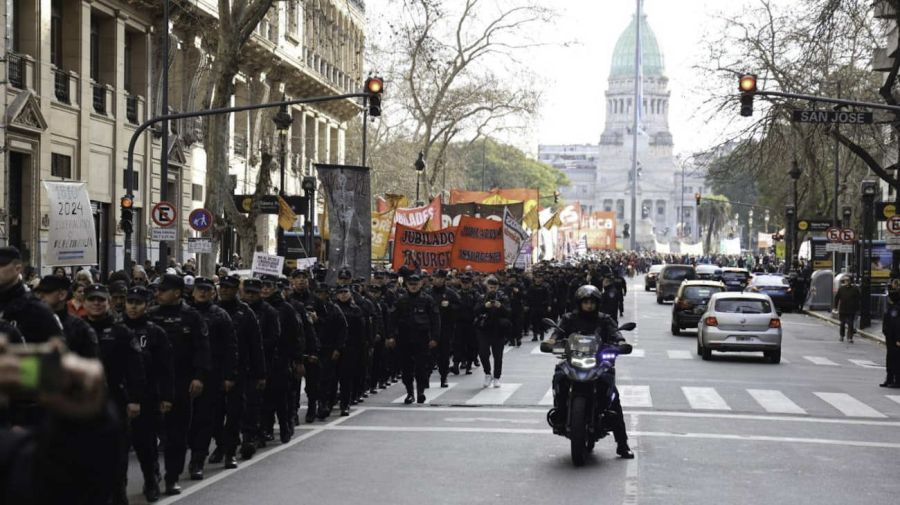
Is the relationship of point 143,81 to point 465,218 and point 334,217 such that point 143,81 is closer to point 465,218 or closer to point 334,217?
point 465,218

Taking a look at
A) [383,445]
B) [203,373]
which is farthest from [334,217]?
[203,373]

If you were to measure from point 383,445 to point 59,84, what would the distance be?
775 inches

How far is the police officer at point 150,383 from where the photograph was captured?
11.0 m

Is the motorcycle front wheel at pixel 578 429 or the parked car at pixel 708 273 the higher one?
the parked car at pixel 708 273

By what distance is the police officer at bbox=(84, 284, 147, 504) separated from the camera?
10305mm

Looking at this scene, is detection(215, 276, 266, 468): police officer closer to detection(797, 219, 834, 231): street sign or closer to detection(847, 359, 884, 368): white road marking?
detection(847, 359, 884, 368): white road marking

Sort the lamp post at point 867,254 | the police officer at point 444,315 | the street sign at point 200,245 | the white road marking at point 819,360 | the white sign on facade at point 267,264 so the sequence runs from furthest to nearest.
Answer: the lamp post at point 867,254 → the street sign at point 200,245 → the white road marking at point 819,360 → the white sign on facade at point 267,264 → the police officer at point 444,315

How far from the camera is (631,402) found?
18875mm

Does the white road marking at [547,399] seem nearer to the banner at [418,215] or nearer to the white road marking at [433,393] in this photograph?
the white road marking at [433,393]

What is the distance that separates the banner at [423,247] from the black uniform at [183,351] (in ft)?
62.2

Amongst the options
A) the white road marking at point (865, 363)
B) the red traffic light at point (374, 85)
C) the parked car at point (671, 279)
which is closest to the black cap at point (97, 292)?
the red traffic light at point (374, 85)

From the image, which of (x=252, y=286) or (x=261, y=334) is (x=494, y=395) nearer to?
(x=252, y=286)

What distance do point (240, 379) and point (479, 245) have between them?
20249mm

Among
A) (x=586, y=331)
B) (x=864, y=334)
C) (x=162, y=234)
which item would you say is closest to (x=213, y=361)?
(x=586, y=331)
